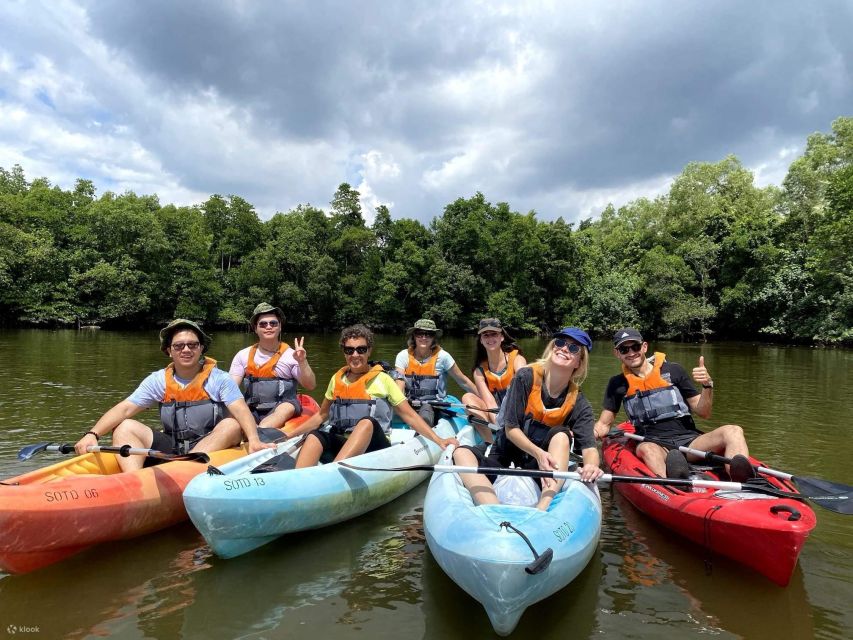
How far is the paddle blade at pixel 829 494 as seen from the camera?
3.54m

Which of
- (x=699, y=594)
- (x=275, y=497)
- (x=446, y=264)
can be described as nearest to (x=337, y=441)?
(x=275, y=497)

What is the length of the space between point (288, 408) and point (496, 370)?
2413 millimetres

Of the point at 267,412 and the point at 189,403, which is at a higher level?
the point at 189,403

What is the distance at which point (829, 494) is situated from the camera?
376 cm

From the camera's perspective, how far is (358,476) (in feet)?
13.7

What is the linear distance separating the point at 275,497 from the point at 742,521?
295cm

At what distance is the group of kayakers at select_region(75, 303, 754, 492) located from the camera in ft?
12.6

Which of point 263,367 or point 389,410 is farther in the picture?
point 263,367

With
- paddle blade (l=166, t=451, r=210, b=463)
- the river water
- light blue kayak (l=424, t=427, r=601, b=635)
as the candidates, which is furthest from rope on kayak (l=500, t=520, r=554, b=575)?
paddle blade (l=166, t=451, r=210, b=463)

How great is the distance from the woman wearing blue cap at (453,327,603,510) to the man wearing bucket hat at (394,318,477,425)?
110 inches

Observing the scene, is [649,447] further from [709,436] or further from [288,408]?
[288,408]

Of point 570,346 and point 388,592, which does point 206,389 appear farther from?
point 570,346

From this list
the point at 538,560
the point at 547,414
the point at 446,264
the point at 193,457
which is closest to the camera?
the point at 538,560

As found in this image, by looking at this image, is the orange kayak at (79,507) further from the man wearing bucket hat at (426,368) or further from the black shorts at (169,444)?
the man wearing bucket hat at (426,368)
